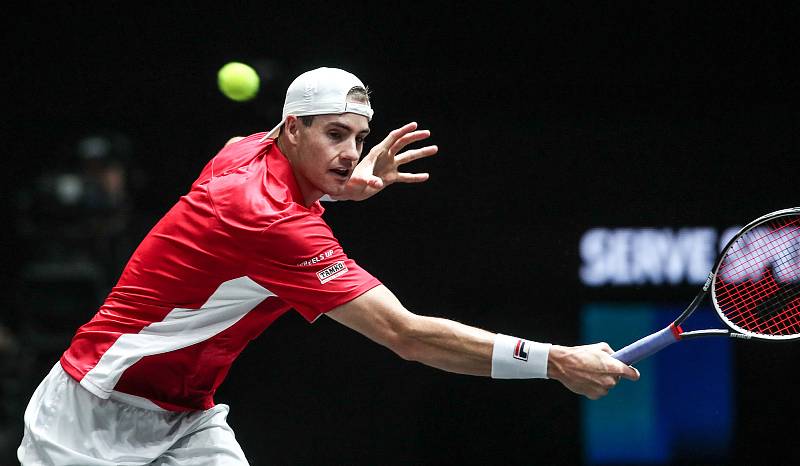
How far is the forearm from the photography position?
9.28 feet

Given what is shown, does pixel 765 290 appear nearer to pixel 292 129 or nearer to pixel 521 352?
pixel 521 352

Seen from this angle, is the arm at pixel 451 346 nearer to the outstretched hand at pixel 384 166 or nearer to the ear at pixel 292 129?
the ear at pixel 292 129

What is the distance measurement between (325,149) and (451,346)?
2.25 feet

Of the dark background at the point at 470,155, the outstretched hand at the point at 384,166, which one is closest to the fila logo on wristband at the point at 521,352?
the outstretched hand at the point at 384,166

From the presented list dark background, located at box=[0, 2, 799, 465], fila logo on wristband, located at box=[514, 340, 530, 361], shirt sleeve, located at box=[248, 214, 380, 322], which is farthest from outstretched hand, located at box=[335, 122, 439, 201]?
dark background, located at box=[0, 2, 799, 465]

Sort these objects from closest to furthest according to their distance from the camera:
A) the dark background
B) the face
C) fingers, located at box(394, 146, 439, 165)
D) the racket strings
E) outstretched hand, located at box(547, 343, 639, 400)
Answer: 1. outstretched hand, located at box(547, 343, 639, 400)
2. the face
3. the racket strings
4. fingers, located at box(394, 146, 439, 165)
5. the dark background

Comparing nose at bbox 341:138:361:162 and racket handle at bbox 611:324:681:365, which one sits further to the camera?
nose at bbox 341:138:361:162

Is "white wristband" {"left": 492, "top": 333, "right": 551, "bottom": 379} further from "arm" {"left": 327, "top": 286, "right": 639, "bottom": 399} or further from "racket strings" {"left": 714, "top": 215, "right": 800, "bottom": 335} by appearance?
"racket strings" {"left": 714, "top": 215, "right": 800, "bottom": 335}

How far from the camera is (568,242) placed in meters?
4.94

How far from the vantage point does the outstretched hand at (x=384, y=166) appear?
11.7 feet

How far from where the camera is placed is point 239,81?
500 centimetres

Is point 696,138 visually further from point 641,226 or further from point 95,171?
point 95,171

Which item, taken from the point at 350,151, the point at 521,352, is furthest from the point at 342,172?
the point at 521,352

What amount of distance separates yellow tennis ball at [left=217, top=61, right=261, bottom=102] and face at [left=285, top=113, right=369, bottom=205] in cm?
187
